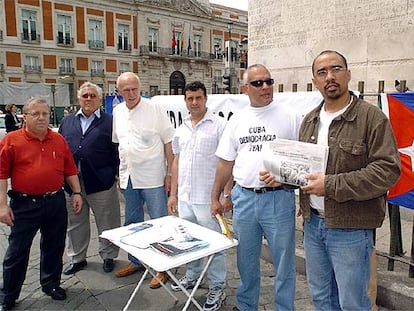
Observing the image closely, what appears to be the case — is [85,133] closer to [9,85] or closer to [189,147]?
[189,147]

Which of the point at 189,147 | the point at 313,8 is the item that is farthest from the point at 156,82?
the point at 189,147

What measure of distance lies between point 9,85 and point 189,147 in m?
35.1

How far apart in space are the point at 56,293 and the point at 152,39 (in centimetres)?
5045

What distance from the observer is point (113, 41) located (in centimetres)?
4722

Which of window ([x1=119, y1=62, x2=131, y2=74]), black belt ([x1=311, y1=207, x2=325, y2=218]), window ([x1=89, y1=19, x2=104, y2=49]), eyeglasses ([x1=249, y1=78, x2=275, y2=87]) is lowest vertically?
black belt ([x1=311, y1=207, x2=325, y2=218])

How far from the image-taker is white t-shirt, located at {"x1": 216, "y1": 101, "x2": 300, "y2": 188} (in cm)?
284

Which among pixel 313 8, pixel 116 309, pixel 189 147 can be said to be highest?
pixel 313 8

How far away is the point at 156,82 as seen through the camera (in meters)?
52.1

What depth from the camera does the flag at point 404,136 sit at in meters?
3.58

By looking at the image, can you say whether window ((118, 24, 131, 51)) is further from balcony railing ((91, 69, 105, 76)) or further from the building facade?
balcony railing ((91, 69, 105, 76))

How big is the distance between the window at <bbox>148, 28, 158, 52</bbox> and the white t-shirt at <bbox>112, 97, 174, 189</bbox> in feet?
161

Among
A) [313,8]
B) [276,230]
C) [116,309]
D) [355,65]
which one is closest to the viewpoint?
[276,230]

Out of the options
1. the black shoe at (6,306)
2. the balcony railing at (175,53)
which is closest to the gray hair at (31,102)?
the black shoe at (6,306)

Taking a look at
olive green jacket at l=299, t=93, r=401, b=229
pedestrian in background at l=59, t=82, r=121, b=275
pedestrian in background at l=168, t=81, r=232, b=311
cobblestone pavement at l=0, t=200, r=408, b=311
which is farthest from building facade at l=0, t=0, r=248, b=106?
olive green jacket at l=299, t=93, r=401, b=229
